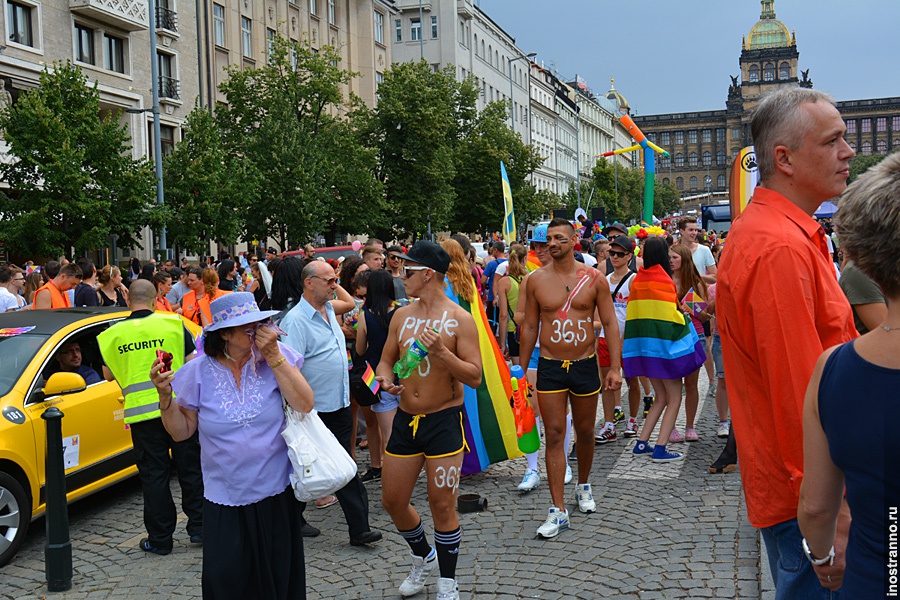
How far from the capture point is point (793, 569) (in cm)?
278

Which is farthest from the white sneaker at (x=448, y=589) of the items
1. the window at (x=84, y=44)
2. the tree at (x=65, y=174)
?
the window at (x=84, y=44)

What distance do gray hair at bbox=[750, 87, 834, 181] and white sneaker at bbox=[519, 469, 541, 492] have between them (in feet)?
15.9

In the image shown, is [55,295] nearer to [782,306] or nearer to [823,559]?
[782,306]

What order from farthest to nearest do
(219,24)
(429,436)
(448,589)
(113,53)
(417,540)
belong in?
(219,24) → (113,53) → (417,540) → (429,436) → (448,589)

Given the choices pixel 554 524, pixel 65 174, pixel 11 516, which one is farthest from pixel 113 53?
pixel 554 524

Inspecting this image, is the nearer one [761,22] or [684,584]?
[684,584]

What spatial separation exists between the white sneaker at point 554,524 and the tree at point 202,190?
20497mm

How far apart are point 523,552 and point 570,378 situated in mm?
1230

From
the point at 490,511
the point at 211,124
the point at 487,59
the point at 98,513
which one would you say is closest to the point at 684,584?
the point at 490,511

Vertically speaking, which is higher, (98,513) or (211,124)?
(211,124)

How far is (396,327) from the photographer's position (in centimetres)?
542

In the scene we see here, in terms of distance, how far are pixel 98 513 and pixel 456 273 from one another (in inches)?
138

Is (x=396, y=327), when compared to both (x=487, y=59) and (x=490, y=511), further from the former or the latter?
(x=487, y=59)

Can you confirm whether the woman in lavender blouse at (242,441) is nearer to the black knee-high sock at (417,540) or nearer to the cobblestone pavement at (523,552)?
the black knee-high sock at (417,540)
